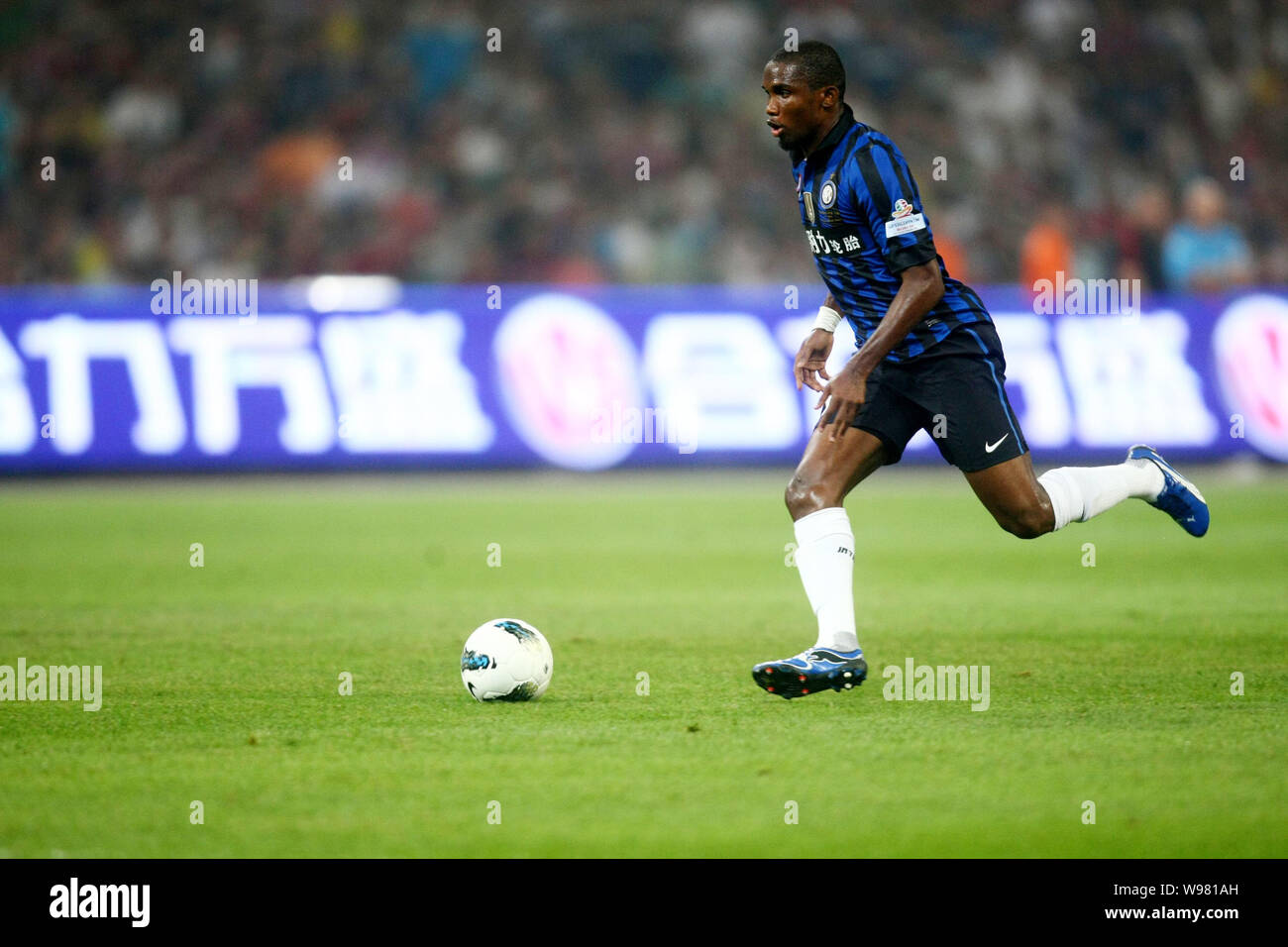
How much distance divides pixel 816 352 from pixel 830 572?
938 mm

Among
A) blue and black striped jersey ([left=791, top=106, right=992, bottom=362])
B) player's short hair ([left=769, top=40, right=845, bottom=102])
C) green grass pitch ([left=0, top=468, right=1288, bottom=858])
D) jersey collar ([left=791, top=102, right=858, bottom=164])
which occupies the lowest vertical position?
green grass pitch ([left=0, top=468, right=1288, bottom=858])

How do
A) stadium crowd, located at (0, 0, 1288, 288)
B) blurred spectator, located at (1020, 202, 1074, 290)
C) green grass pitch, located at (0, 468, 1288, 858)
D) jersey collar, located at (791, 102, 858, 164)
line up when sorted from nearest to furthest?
green grass pitch, located at (0, 468, 1288, 858) → jersey collar, located at (791, 102, 858, 164) → blurred spectator, located at (1020, 202, 1074, 290) → stadium crowd, located at (0, 0, 1288, 288)

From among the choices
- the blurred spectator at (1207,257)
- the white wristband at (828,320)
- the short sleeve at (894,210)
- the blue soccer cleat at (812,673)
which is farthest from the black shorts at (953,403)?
the blurred spectator at (1207,257)

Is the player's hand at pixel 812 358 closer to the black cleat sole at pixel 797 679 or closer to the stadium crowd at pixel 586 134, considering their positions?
the black cleat sole at pixel 797 679

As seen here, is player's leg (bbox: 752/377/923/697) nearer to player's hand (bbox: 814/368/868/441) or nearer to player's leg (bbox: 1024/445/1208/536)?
player's hand (bbox: 814/368/868/441)

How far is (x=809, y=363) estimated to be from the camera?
21.5 ft

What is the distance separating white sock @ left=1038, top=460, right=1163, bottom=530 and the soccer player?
0.6 inches

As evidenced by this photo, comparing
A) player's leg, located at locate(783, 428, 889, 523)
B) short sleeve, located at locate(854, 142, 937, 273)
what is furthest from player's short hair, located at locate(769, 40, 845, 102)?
player's leg, located at locate(783, 428, 889, 523)

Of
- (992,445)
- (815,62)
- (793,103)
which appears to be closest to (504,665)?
(992,445)

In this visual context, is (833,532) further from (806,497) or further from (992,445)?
(992,445)

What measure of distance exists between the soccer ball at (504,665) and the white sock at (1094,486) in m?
1.99

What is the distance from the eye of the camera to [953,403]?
20.4 ft

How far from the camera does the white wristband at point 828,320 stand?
6648 millimetres

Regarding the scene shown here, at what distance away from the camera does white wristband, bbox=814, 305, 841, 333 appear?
6.65m
